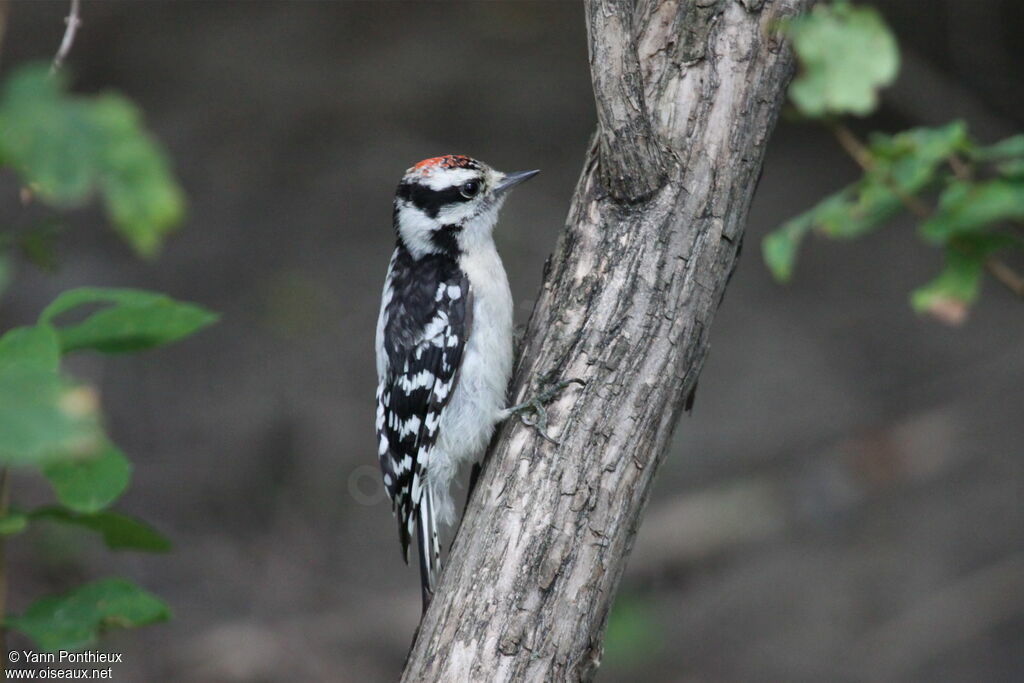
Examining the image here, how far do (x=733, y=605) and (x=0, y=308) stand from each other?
5.07m

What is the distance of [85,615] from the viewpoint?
2164mm

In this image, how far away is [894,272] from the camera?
264 inches

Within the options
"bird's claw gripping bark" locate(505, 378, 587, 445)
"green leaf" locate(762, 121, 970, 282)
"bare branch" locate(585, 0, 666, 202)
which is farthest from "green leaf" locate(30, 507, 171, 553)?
"green leaf" locate(762, 121, 970, 282)

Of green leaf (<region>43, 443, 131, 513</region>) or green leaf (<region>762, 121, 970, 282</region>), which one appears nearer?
green leaf (<region>762, 121, 970, 282</region>)

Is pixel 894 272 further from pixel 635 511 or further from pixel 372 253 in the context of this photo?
pixel 635 511

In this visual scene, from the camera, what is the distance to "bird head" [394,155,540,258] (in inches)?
146

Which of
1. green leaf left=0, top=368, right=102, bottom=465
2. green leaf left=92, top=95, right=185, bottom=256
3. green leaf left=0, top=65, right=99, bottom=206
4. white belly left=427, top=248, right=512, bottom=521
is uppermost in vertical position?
white belly left=427, top=248, right=512, bottom=521

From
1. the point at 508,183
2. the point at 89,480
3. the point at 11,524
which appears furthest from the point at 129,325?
the point at 508,183

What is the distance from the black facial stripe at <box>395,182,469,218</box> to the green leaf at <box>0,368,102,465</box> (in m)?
2.78

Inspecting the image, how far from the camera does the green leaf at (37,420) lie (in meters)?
0.87

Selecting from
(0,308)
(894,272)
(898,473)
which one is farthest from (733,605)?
(0,308)

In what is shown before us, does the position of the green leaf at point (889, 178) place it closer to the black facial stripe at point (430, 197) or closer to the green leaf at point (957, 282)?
the green leaf at point (957, 282)

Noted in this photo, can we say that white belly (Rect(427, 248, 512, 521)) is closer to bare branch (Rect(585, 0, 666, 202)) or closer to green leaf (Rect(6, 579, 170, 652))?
bare branch (Rect(585, 0, 666, 202))

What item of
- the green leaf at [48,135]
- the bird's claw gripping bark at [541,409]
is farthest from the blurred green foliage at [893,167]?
the green leaf at [48,135]
